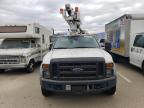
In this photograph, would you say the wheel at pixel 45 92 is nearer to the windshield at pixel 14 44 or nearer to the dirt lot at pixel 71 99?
the dirt lot at pixel 71 99

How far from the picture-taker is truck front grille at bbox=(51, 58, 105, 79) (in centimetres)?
499

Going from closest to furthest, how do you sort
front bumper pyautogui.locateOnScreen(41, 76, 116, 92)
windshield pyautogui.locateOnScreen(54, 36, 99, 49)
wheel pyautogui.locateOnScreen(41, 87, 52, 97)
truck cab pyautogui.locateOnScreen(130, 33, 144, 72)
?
front bumper pyautogui.locateOnScreen(41, 76, 116, 92) → wheel pyautogui.locateOnScreen(41, 87, 52, 97) → windshield pyautogui.locateOnScreen(54, 36, 99, 49) → truck cab pyautogui.locateOnScreen(130, 33, 144, 72)

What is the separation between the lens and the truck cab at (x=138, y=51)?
9.03 meters

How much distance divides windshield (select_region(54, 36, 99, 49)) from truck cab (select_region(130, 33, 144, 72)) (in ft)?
9.82

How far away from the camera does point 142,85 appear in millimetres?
7188

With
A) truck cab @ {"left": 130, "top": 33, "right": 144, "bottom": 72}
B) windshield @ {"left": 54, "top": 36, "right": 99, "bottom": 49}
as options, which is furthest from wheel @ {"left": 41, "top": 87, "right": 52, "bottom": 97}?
truck cab @ {"left": 130, "top": 33, "right": 144, "bottom": 72}

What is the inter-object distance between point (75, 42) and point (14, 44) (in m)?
5.21

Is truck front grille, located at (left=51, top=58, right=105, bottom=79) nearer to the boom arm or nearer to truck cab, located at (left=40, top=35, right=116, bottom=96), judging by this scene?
truck cab, located at (left=40, top=35, right=116, bottom=96)

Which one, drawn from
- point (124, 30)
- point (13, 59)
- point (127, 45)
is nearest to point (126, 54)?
point (127, 45)

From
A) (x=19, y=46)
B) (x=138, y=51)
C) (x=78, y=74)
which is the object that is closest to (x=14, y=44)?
(x=19, y=46)

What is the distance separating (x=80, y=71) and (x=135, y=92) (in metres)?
2.31

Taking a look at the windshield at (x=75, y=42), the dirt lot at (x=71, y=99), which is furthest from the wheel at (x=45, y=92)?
the windshield at (x=75, y=42)

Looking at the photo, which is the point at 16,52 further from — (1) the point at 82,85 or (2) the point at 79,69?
(1) the point at 82,85

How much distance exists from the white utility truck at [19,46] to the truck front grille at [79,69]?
16.7 feet
